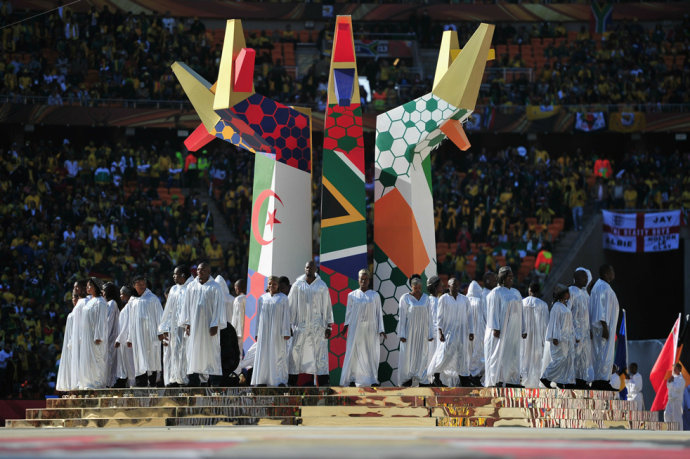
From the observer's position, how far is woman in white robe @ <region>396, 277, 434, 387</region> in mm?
16219

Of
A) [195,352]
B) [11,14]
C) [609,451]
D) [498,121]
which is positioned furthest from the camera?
[11,14]

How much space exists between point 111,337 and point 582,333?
6989 mm

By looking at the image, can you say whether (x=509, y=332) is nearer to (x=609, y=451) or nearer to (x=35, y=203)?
(x=609, y=451)

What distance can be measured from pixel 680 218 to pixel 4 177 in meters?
18.6

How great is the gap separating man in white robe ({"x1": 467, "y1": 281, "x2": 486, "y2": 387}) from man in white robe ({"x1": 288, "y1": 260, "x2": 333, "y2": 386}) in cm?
237

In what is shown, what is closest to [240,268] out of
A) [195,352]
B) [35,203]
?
[35,203]

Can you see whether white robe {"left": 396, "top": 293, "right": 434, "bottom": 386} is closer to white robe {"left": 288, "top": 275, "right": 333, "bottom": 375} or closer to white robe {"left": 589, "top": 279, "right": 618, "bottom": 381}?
white robe {"left": 288, "top": 275, "right": 333, "bottom": 375}

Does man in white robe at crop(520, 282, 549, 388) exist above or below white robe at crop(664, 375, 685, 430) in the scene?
above

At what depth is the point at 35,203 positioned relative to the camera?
29219mm

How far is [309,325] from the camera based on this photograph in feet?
51.7

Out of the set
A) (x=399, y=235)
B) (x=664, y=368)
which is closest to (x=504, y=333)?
(x=399, y=235)

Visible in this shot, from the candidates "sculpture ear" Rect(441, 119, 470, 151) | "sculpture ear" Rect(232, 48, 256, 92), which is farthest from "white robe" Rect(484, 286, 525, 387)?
"sculpture ear" Rect(232, 48, 256, 92)

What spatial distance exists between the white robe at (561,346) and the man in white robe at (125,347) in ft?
20.4

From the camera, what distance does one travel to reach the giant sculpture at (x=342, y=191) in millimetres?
17297
